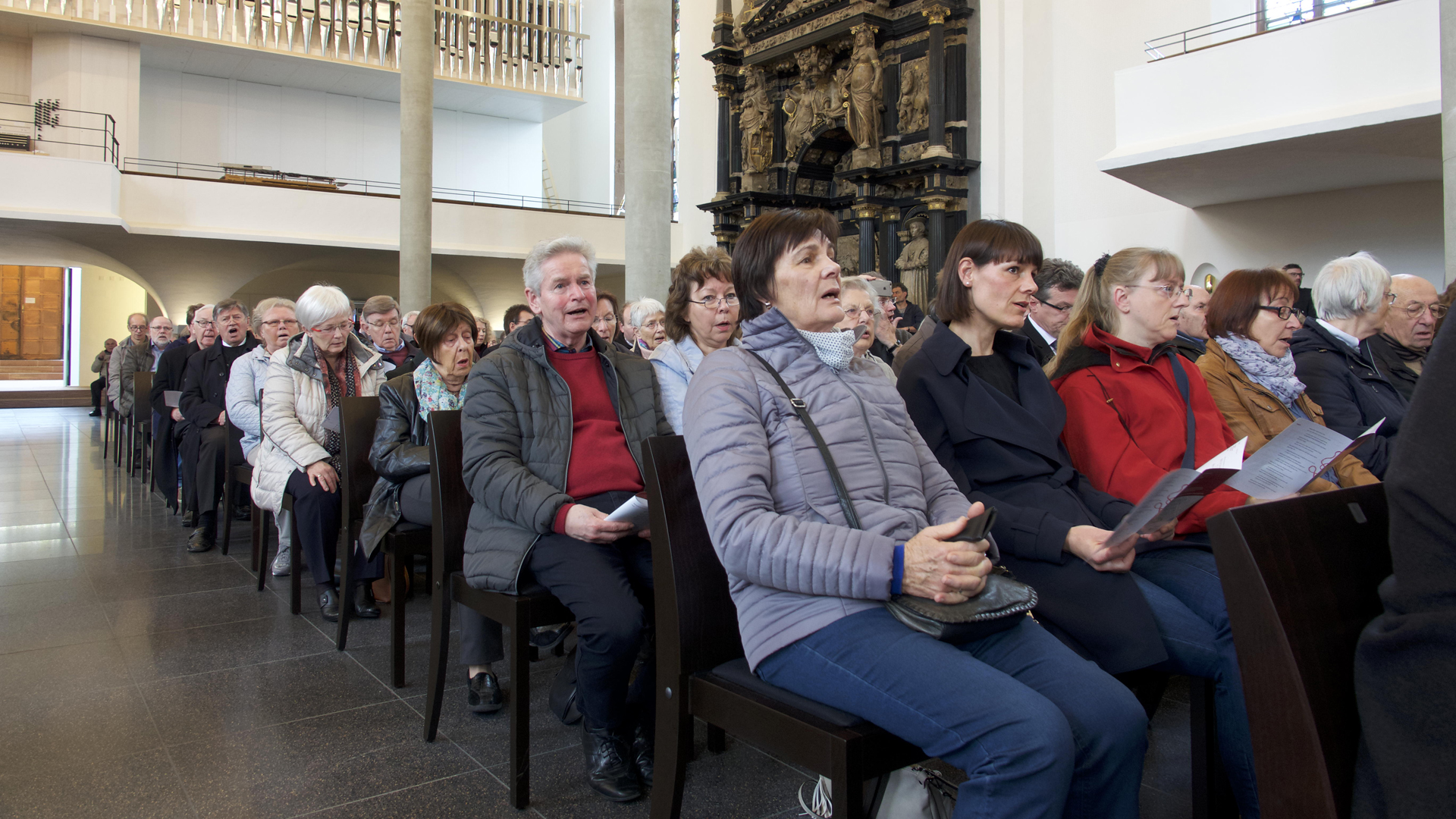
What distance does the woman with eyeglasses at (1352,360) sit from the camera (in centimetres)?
330

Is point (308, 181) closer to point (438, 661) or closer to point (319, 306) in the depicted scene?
point (319, 306)

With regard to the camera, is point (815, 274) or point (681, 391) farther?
point (681, 391)

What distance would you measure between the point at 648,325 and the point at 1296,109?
17.2 feet

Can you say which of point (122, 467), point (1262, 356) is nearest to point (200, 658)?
point (1262, 356)

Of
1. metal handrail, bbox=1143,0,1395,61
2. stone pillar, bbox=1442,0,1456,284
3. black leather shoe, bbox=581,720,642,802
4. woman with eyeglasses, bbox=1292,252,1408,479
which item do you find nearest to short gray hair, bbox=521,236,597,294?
black leather shoe, bbox=581,720,642,802

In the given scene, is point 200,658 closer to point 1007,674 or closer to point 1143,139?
point 1007,674

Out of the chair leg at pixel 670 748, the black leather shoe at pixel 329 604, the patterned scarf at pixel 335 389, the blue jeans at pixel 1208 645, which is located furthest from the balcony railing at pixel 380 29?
the blue jeans at pixel 1208 645

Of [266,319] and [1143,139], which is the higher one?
[1143,139]

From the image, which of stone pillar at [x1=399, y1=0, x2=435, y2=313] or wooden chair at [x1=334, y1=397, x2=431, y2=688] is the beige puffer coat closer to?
wooden chair at [x1=334, y1=397, x2=431, y2=688]

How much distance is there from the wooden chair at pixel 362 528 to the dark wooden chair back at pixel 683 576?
4.42ft

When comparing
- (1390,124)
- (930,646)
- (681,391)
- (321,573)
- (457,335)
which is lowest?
(321,573)

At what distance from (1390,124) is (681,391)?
6.17 metres

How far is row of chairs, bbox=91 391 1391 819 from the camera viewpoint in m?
1.04

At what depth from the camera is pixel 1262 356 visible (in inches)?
117
